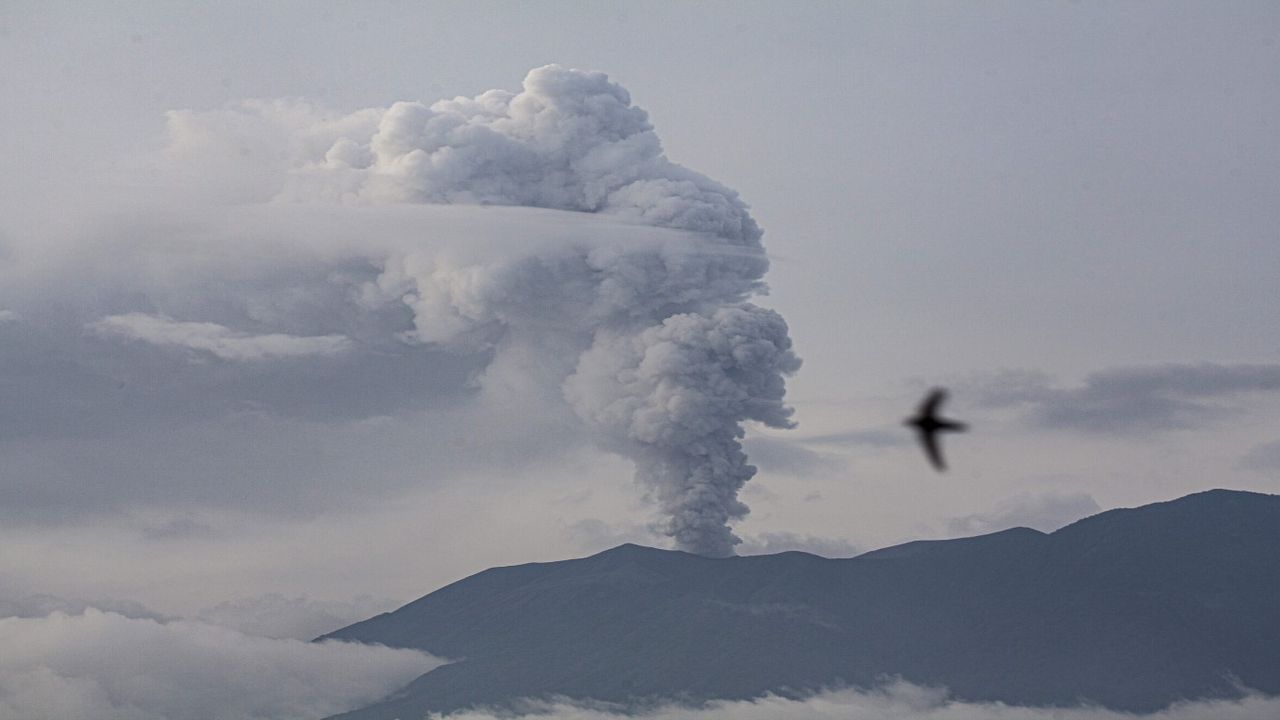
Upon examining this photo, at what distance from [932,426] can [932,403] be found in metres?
0.67

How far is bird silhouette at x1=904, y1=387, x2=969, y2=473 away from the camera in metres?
15.3

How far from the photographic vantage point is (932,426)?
1589cm

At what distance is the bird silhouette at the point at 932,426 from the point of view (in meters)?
15.3

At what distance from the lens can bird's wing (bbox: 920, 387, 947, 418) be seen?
14977 mm

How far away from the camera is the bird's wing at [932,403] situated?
15.0m

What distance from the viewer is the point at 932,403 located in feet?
50.1

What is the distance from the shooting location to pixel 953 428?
52.5 feet
